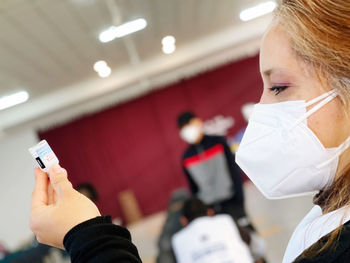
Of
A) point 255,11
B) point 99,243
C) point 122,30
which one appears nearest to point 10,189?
point 122,30

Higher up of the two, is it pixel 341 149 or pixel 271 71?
pixel 271 71

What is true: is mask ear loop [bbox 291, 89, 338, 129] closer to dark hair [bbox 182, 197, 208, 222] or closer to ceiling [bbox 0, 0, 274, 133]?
dark hair [bbox 182, 197, 208, 222]

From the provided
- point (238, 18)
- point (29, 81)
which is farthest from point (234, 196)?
point (238, 18)

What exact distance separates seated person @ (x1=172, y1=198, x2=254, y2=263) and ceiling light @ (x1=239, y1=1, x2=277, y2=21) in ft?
15.3

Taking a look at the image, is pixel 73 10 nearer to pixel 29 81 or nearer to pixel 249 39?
pixel 29 81

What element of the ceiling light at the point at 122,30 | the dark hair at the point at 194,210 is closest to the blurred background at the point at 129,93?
the ceiling light at the point at 122,30

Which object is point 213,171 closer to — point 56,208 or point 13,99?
point 56,208

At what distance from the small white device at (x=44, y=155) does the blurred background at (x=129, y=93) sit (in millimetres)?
3511

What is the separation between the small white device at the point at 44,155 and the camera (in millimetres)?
506

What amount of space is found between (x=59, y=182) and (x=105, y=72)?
6556 millimetres

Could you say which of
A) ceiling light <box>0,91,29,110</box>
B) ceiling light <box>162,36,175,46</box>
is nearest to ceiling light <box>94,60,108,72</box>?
ceiling light <box>162,36,175,46</box>

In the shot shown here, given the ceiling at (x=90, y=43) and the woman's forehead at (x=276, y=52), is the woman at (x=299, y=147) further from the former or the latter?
the ceiling at (x=90, y=43)

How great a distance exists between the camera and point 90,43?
4.79m

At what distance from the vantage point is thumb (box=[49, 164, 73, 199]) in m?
0.47
